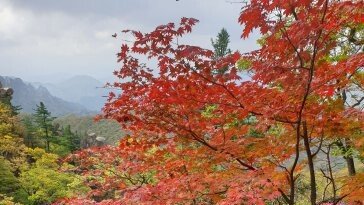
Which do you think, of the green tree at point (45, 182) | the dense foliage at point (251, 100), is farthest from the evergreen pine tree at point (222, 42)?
the dense foliage at point (251, 100)

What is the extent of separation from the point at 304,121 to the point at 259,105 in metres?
0.76

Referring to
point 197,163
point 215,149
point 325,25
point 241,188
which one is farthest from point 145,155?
point 325,25

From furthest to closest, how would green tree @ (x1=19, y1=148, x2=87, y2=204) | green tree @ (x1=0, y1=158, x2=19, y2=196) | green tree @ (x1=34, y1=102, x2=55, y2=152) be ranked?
green tree @ (x1=34, y1=102, x2=55, y2=152) → green tree @ (x1=0, y1=158, x2=19, y2=196) → green tree @ (x1=19, y1=148, x2=87, y2=204)

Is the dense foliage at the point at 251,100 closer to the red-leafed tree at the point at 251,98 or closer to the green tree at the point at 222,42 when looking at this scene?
the red-leafed tree at the point at 251,98

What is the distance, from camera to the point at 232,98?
16.9 feet

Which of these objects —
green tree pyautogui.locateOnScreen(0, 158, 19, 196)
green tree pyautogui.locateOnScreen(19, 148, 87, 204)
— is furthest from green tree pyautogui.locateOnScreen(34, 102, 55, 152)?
green tree pyautogui.locateOnScreen(0, 158, 19, 196)

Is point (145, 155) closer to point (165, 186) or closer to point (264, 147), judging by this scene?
point (165, 186)

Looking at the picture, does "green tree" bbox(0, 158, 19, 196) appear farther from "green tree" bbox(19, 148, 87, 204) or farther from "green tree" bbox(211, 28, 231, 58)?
"green tree" bbox(211, 28, 231, 58)

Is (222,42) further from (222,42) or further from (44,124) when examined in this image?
(44,124)

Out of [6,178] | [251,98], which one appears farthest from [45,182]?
[251,98]

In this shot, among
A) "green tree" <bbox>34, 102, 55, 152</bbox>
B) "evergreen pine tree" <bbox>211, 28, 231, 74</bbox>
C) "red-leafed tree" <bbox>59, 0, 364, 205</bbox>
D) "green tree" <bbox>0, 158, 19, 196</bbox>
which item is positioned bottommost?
"red-leafed tree" <bbox>59, 0, 364, 205</bbox>

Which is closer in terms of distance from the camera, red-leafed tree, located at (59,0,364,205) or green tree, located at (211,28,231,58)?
red-leafed tree, located at (59,0,364,205)

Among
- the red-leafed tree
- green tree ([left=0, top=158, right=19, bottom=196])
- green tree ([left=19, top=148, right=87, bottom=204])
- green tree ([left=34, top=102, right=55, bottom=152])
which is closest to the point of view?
the red-leafed tree

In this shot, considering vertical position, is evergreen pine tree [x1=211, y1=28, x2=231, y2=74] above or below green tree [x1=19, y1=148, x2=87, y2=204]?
above
